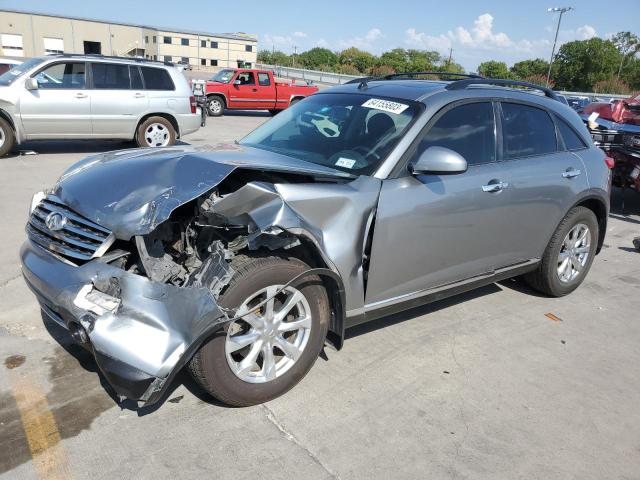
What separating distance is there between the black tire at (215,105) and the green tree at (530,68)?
62.1 meters

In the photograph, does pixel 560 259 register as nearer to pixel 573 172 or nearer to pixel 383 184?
pixel 573 172

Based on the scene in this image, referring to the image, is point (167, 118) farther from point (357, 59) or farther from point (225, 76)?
point (357, 59)

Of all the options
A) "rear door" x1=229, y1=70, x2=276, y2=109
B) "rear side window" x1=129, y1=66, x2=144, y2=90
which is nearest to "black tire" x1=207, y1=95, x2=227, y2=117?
"rear door" x1=229, y1=70, x2=276, y2=109

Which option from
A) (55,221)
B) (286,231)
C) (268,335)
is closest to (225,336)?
(268,335)

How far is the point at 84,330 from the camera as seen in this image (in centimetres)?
260

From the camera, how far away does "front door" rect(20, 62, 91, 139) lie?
9758 millimetres

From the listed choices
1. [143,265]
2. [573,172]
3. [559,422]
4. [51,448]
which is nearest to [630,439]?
[559,422]

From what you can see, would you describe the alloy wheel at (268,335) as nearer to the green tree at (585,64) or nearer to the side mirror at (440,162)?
the side mirror at (440,162)

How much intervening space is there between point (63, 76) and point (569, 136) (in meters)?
9.11

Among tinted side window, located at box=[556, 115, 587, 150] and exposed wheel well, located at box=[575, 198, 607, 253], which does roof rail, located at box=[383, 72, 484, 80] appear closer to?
tinted side window, located at box=[556, 115, 587, 150]

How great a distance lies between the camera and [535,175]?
4223 millimetres

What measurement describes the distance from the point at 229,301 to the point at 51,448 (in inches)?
44.9

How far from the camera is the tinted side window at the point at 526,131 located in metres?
4.15

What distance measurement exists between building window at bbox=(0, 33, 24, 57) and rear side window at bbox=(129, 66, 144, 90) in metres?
68.7
